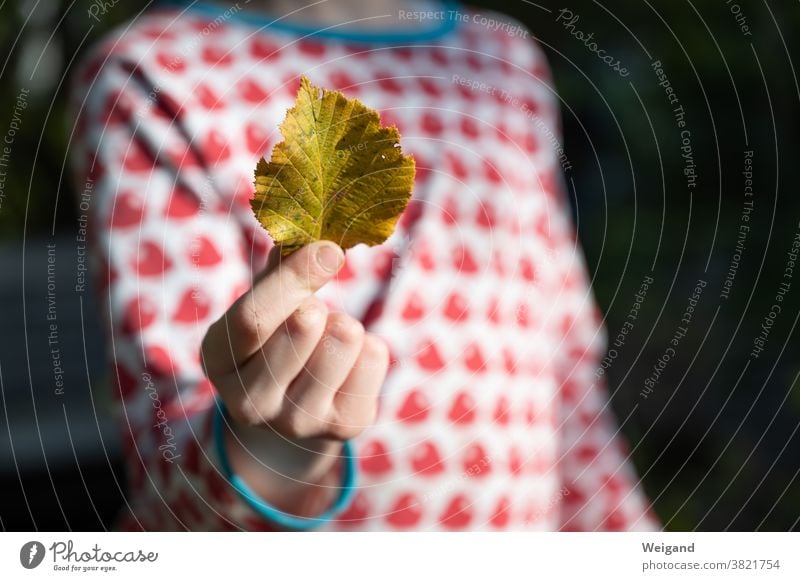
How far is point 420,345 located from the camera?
2.05ft

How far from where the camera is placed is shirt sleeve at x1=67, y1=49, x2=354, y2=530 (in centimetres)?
54

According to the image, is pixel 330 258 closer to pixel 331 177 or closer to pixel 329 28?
pixel 331 177

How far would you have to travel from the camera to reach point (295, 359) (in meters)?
A: 0.42

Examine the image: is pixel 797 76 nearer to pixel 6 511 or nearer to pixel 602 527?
pixel 602 527

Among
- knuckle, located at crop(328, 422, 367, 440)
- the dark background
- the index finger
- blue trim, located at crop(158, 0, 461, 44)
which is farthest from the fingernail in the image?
the dark background

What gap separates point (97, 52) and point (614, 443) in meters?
0.46

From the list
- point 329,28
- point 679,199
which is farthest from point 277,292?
point 679,199

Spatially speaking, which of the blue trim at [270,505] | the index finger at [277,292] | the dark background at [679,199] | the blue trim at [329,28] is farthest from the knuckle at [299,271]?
the dark background at [679,199]

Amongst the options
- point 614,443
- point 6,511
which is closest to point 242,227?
point 614,443

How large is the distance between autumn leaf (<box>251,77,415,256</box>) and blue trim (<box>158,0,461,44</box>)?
10.0 inches

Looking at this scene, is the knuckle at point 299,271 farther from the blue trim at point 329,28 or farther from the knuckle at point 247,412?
the blue trim at point 329,28

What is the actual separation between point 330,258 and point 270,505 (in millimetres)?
184

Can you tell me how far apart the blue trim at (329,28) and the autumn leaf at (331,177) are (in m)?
0.25
